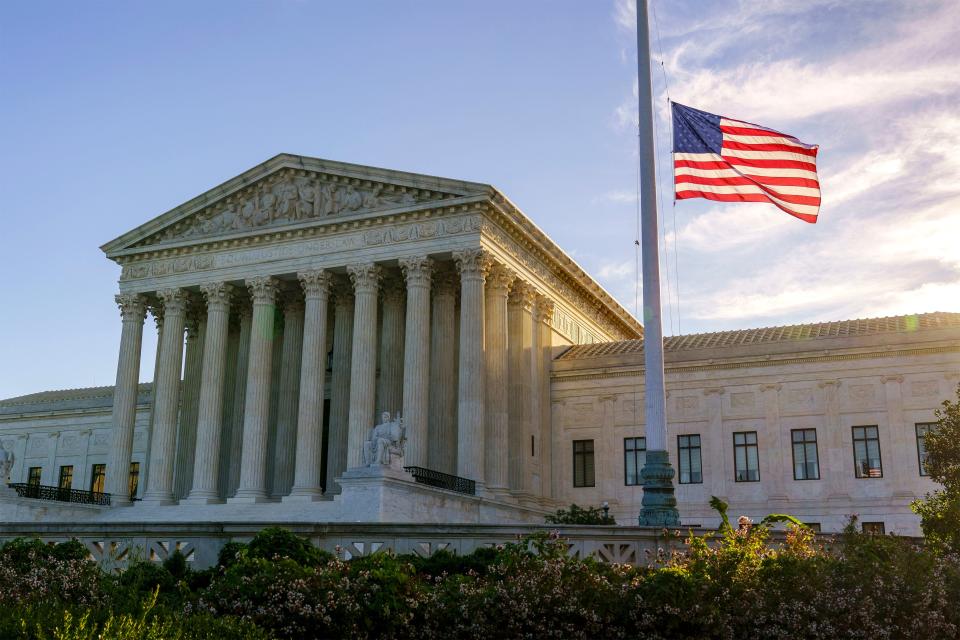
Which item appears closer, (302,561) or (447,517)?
(302,561)

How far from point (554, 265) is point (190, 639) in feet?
132

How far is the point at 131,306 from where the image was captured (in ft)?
165

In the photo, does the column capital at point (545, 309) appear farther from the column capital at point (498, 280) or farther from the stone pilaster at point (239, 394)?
the stone pilaster at point (239, 394)

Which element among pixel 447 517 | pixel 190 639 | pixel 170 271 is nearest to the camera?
pixel 190 639

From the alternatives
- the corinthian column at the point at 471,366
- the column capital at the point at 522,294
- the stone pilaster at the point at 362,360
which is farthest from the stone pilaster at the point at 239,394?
the column capital at the point at 522,294

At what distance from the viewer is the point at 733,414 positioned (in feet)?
152

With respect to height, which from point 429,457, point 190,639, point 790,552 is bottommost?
point 190,639

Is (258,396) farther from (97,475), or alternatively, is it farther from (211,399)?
(97,475)

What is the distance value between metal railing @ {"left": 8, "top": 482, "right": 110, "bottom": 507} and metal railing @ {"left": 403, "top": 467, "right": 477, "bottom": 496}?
1699 cm

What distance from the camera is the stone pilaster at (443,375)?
→ 45.2 metres

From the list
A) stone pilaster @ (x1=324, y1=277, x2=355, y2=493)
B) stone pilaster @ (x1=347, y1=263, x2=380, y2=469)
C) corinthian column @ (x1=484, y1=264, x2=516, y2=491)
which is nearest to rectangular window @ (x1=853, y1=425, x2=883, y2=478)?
corinthian column @ (x1=484, y1=264, x2=516, y2=491)

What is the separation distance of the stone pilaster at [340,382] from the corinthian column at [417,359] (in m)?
5.12

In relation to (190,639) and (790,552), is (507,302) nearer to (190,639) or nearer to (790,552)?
(790,552)

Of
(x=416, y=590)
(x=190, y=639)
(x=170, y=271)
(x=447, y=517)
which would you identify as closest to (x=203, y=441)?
(x=170, y=271)
